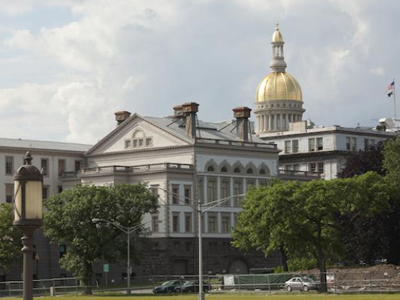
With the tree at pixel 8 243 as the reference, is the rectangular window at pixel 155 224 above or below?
above

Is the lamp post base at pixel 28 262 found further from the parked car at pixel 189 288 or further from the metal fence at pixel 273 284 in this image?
the parked car at pixel 189 288

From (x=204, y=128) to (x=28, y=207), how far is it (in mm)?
141933

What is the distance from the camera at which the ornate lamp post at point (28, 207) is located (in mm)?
16562

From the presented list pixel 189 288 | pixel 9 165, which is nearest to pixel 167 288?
pixel 189 288

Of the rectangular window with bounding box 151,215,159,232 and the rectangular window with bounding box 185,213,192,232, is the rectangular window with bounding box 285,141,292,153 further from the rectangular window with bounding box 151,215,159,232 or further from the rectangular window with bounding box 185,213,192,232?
the rectangular window with bounding box 151,215,159,232

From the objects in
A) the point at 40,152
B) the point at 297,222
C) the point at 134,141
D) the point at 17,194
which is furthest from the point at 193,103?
the point at 17,194

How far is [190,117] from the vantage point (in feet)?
499

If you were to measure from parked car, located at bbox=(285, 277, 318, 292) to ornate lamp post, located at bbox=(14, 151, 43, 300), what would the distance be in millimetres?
87293

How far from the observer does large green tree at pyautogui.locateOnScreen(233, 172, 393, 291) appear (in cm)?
10681

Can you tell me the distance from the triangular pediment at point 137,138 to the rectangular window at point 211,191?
6.80 m

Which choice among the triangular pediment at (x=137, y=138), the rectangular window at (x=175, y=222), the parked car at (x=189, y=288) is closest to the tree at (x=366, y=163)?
the rectangular window at (x=175, y=222)

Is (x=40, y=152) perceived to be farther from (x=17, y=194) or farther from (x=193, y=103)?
(x=17, y=194)

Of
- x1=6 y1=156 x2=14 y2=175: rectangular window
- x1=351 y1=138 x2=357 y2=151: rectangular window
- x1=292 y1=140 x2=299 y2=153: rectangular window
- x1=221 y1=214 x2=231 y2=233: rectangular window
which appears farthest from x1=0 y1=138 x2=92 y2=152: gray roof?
x1=351 y1=138 x2=357 y2=151: rectangular window

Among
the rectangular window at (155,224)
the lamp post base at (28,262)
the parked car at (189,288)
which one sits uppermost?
the rectangular window at (155,224)
